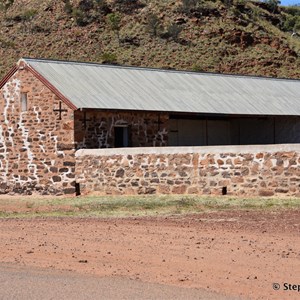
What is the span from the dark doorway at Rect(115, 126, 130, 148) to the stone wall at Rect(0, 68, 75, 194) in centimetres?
211

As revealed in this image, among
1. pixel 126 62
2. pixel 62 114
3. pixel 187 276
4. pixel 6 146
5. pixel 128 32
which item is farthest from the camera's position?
pixel 128 32

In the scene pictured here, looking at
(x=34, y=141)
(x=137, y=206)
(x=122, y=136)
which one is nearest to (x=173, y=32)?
(x=122, y=136)

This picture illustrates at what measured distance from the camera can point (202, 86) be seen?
33500 mm

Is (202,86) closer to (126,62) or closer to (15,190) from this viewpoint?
(15,190)

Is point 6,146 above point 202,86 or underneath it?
underneath

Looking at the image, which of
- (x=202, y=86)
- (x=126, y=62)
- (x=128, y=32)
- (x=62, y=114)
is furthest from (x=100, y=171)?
(x=128, y=32)

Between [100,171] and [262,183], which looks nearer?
[262,183]

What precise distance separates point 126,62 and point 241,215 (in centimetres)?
4299

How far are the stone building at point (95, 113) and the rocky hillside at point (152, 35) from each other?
86.6ft

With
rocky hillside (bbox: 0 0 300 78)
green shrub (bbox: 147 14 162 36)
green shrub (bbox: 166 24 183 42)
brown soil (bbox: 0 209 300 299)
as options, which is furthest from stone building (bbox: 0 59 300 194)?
green shrub (bbox: 147 14 162 36)

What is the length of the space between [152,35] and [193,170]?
139 ft

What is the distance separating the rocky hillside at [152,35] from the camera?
6188 cm

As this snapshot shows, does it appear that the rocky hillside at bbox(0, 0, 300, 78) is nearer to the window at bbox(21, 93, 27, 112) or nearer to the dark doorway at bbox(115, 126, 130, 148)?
the window at bbox(21, 93, 27, 112)

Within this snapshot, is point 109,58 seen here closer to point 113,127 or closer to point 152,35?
point 152,35
